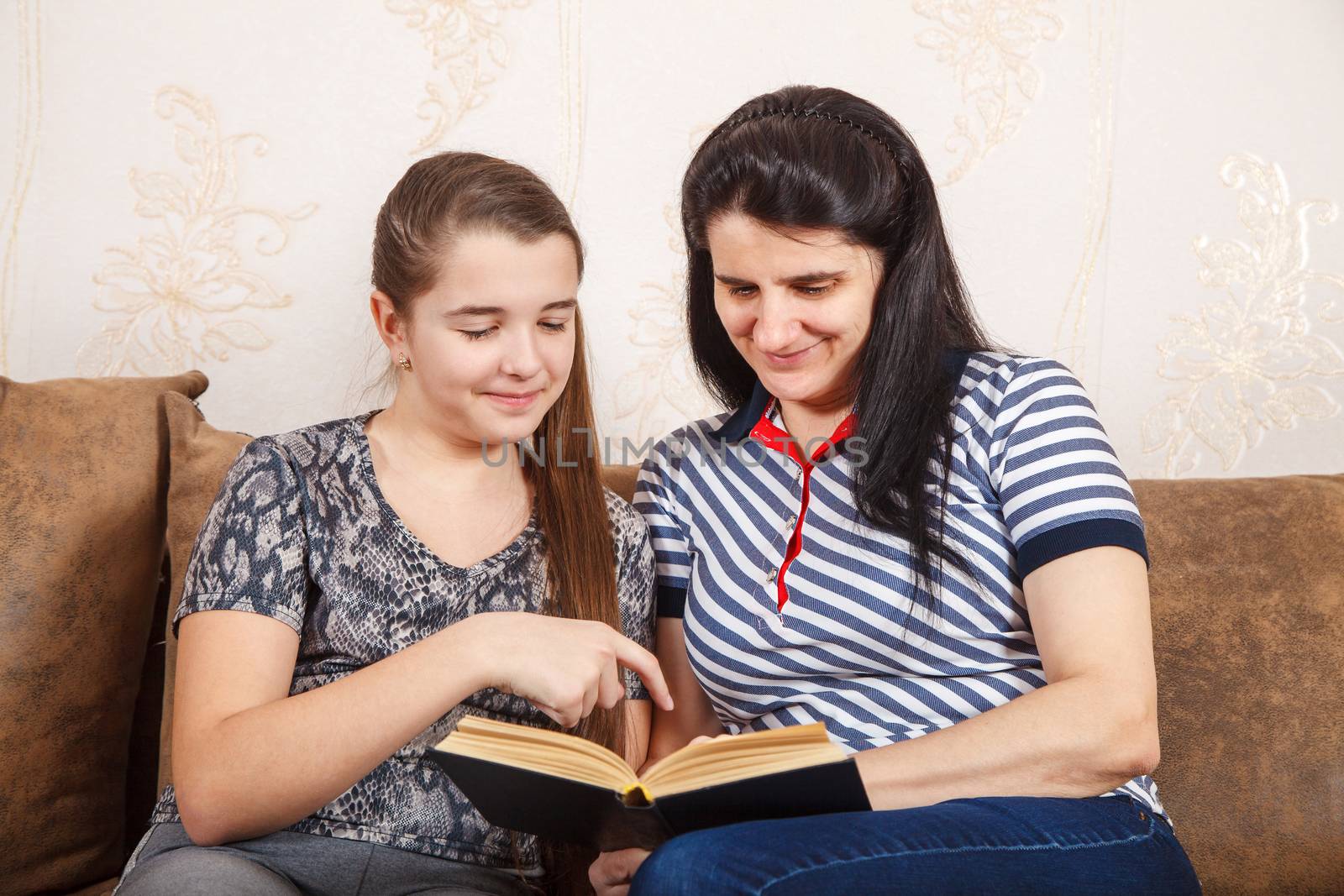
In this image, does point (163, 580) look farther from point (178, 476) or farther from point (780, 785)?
point (780, 785)

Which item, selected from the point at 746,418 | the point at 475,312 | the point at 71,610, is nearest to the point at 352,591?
the point at 475,312

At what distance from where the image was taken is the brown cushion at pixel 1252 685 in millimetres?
1450

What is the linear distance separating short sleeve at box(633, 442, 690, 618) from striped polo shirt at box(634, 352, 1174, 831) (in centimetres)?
6

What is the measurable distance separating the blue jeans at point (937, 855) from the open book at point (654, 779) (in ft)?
0.09

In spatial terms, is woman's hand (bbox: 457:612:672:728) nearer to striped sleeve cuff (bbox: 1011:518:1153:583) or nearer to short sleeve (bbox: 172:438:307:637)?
short sleeve (bbox: 172:438:307:637)

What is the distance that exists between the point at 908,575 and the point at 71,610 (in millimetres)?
1067

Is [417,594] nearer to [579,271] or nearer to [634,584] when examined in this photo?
[634,584]

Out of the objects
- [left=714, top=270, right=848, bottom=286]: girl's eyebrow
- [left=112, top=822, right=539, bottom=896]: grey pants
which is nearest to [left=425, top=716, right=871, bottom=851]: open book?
[left=112, top=822, right=539, bottom=896]: grey pants

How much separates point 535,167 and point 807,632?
0.98 m

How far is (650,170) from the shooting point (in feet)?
6.17

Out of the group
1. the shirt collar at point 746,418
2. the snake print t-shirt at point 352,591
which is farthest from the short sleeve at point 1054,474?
the snake print t-shirt at point 352,591

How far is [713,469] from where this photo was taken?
1506 mm

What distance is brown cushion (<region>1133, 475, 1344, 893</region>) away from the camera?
145 centimetres

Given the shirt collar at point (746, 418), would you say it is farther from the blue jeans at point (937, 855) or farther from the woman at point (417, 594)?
the blue jeans at point (937, 855)
